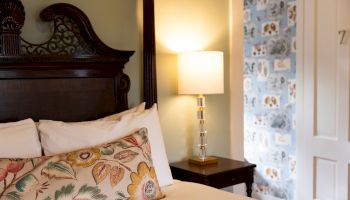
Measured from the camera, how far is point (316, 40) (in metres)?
3.33

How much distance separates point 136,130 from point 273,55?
224cm

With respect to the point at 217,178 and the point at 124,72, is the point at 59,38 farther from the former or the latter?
the point at 217,178

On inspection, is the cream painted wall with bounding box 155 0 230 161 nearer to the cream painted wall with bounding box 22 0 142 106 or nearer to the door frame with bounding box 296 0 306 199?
the cream painted wall with bounding box 22 0 142 106

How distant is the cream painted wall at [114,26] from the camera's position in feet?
7.08

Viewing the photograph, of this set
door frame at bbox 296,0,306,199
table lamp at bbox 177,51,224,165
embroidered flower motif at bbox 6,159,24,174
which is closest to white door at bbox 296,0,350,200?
door frame at bbox 296,0,306,199

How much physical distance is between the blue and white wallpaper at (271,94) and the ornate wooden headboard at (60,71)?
6.12 feet

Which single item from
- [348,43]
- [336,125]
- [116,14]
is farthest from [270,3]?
[116,14]

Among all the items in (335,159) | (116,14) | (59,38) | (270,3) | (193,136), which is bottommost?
(335,159)

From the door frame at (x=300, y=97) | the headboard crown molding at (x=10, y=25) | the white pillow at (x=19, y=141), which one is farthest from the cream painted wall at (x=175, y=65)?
the white pillow at (x=19, y=141)

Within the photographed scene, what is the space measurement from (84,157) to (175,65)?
1294 mm

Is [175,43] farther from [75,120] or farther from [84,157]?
[84,157]

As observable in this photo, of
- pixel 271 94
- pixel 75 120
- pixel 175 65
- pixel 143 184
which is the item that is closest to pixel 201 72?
pixel 175 65

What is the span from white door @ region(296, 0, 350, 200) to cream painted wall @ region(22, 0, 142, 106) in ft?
5.41

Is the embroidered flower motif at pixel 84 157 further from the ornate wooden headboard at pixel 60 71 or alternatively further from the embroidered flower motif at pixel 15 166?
the ornate wooden headboard at pixel 60 71
